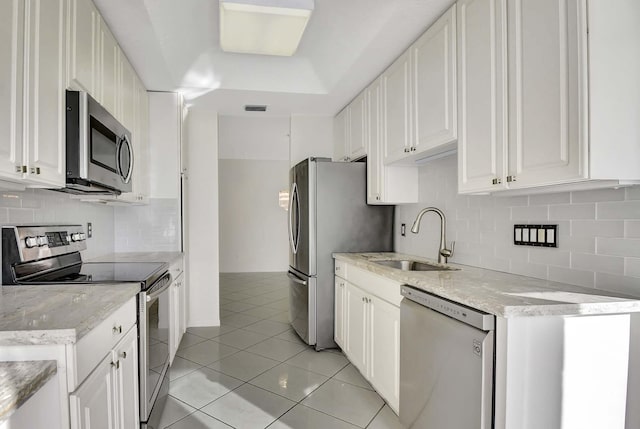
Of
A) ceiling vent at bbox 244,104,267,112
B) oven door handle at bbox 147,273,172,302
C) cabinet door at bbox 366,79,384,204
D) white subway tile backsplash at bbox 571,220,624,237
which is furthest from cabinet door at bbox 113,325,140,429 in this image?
ceiling vent at bbox 244,104,267,112

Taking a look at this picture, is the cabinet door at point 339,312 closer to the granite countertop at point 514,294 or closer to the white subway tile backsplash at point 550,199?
the granite countertop at point 514,294

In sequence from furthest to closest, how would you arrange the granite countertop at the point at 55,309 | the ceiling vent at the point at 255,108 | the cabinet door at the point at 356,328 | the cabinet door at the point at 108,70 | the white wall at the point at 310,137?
the white wall at the point at 310,137
the ceiling vent at the point at 255,108
the cabinet door at the point at 356,328
the cabinet door at the point at 108,70
the granite countertop at the point at 55,309

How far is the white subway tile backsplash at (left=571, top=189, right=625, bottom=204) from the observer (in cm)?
154

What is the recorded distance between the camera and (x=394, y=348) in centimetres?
222

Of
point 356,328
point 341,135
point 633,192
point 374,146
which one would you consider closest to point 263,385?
point 356,328

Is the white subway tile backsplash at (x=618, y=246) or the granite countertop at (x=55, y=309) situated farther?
the white subway tile backsplash at (x=618, y=246)

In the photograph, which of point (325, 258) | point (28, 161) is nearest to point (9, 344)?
point (28, 161)

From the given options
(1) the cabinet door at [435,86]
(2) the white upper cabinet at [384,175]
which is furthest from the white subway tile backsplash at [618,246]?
(2) the white upper cabinet at [384,175]

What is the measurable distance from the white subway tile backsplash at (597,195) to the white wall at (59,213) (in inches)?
103

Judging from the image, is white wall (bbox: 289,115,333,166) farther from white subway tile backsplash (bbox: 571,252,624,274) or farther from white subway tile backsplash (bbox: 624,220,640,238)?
white subway tile backsplash (bbox: 624,220,640,238)

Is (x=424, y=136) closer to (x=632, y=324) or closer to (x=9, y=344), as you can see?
(x=632, y=324)

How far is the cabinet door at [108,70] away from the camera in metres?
2.24

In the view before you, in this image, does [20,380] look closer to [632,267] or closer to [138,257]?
[632,267]

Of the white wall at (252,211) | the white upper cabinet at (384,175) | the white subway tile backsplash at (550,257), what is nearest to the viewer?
the white subway tile backsplash at (550,257)
